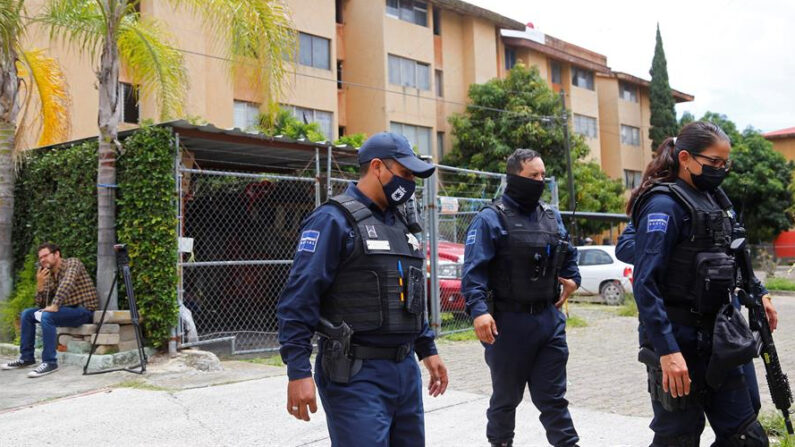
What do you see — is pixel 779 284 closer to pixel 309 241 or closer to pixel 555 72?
pixel 555 72

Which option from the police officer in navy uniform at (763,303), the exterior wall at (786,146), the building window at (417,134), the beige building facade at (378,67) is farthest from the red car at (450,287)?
the exterior wall at (786,146)

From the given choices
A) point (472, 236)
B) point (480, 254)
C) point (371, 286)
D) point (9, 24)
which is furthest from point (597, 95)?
point (371, 286)

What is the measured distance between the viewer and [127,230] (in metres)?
8.35

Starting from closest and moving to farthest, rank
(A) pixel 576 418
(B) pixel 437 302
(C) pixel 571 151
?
1. (A) pixel 576 418
2. (B) pixel 437 302
3. (C) pixel 571 151

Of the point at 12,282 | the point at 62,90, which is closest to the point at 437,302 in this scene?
the point at 12,282

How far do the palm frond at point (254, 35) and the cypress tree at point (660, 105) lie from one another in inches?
1261

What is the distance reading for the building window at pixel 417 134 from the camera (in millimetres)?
26389

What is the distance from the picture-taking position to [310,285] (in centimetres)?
300

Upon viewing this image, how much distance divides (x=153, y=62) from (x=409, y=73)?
1679 cm

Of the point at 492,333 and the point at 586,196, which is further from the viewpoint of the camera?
the point at 586,196

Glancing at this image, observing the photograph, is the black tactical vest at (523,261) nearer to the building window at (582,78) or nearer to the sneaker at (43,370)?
the sneaker at (43,370)

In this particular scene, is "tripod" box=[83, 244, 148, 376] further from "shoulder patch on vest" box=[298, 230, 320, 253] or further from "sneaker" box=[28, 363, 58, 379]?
"shoulder patch on vest" box=[298, 230, 320, 253]

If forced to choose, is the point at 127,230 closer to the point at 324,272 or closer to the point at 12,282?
the point at 12,282

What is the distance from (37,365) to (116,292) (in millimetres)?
1247
